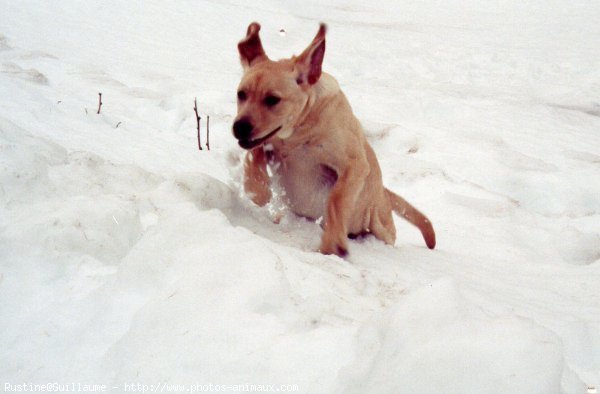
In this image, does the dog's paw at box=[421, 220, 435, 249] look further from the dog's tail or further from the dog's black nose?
the dog's black nose

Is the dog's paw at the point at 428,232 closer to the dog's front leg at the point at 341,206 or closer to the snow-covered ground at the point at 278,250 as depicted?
the snow-covered ground at the point at 278,250

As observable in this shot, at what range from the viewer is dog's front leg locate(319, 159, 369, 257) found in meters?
2.69

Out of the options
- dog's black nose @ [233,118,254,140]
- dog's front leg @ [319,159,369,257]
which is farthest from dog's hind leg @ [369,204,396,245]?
dog's black nose @ [233,118,254,140]

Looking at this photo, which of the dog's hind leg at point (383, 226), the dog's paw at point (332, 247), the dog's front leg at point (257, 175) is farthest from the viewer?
the dog's hind leg at point (383, 226)

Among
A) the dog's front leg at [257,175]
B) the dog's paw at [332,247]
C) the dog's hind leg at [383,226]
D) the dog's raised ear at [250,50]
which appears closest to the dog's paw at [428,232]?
the dog's hind leg at [383,226]

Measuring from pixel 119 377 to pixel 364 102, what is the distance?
680 centimetres

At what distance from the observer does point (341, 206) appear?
275 cm

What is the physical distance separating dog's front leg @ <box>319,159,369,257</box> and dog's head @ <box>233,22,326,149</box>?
381mm

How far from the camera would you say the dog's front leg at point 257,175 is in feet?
9.48

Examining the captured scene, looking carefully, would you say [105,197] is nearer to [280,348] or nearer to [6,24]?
[280,348]

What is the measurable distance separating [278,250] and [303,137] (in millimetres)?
926

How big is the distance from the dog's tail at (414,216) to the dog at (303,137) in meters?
0.65

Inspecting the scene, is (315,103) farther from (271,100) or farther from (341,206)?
(341,206)

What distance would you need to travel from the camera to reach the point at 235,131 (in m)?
2.51
